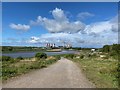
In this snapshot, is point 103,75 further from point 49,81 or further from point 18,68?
point 18,68

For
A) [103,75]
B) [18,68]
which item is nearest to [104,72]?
[103,75]

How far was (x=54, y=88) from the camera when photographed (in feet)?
42.5

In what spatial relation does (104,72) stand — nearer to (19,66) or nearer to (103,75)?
(103,75)

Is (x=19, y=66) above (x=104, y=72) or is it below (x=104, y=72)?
below

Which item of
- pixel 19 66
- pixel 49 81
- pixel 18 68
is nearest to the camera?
pixel 49 81

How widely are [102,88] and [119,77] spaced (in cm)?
208

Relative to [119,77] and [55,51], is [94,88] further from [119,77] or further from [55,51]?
[55,51]

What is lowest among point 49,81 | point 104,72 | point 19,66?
point 19,66

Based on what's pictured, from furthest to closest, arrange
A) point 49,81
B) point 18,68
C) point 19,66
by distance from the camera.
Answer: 1. point 19,66
2. point 18,68
3. point 49,81

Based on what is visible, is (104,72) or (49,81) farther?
(104,72)

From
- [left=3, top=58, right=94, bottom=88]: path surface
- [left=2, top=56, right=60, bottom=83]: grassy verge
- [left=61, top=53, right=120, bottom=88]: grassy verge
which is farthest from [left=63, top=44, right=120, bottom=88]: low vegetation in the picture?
[left=2, top=56, right=60, bottom=83]: grassy verge

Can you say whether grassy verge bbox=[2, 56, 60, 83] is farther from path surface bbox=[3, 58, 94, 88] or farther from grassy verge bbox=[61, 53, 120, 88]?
grassy verge bbox=[61, 53, 120, 88]

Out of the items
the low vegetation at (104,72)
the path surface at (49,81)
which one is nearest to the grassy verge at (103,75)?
the low vegetation at (104,72)

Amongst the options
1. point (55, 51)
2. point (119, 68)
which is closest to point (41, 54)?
point (55, 51)
